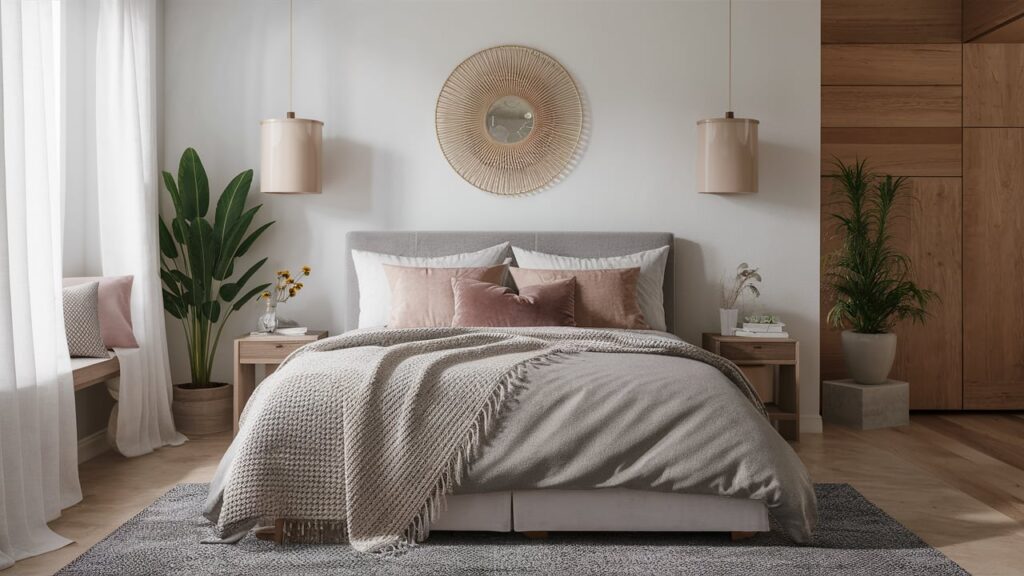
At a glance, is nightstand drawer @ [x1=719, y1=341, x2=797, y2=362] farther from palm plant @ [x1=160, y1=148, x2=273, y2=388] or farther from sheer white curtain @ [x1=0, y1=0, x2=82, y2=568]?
sheer white curtain @ [x1=0, y1=0, x2=82, y2=568]

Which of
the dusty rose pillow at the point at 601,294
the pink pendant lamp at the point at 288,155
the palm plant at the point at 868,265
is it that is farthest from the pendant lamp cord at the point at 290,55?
the palm plant at the point at 868,265

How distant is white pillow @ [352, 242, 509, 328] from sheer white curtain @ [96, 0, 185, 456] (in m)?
1.06

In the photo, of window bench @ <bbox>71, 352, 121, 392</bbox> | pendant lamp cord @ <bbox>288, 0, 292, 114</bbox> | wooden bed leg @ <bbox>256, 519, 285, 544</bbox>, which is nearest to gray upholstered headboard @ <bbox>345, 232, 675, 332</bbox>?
pendant lamp cord @ <bbox>288, 0, 292, 114</bbox>

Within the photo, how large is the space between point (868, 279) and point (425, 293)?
2.62 m

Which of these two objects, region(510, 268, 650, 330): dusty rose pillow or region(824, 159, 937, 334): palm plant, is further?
region(824, 159, 937, 334): palm plant

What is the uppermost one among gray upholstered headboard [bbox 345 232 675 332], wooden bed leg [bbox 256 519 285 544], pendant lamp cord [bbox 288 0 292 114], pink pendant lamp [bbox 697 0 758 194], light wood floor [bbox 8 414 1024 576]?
pendant lamp cord [bbox 288 0 292 114]

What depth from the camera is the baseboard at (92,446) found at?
13.7 ft

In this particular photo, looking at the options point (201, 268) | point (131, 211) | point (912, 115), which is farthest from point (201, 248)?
point (912, 115)

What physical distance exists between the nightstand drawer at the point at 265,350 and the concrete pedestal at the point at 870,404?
311cm

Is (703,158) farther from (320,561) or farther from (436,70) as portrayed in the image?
(320,561)

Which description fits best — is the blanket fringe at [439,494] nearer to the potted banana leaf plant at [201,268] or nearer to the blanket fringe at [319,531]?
the blanket fringe at [319,531]

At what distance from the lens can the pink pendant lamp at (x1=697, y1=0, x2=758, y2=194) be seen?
15.6 ft

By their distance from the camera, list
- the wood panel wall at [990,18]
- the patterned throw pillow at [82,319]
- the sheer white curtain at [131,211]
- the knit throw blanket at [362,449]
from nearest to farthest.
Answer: the knit throw blanket at [362,449]
the patterned throw pillow at [82,319]
the sheer white curtain at [131,211]
the wood panel wall at [990,18]

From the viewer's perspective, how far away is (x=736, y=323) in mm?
4879
